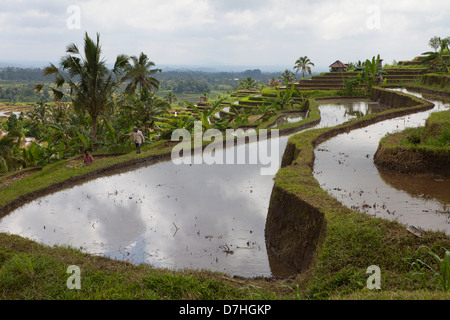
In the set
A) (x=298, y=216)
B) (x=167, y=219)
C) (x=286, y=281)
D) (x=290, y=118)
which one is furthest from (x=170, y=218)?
(x=290, y=118)

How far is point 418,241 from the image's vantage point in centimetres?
383

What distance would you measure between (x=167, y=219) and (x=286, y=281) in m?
2.68

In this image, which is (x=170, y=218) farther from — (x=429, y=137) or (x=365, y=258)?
(x=429, y=137)

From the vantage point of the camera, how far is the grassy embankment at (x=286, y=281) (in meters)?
3.41

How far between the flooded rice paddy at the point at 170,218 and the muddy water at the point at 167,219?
13 millimetres

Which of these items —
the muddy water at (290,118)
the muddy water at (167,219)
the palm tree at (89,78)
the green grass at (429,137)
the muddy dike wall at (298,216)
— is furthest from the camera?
the muddy water at (290,118)

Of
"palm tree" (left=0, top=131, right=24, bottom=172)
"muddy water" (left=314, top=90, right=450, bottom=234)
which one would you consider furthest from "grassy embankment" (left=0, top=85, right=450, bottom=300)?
"palm tree" (left=0, top=131, right=24, bottom=172)

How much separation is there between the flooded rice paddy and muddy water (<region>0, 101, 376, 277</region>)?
13 millimetres

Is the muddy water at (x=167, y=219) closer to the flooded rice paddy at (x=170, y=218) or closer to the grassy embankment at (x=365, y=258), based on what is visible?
the flooded rice paddy at (x=170, y=218)

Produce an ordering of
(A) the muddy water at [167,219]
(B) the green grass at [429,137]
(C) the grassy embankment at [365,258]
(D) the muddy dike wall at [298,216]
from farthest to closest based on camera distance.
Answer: (B) the green grass at [429,137] → (A) the muddy water at [167,219] → (D) the muddy dike wall at [298,216] → (C) the grassy embankment at [365,258]

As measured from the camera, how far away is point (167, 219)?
253 inches

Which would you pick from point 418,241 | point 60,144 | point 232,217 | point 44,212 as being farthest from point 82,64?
point 418,241

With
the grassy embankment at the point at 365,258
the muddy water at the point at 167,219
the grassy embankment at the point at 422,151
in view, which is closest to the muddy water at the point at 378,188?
the grassy embankment at the point at 422,151
